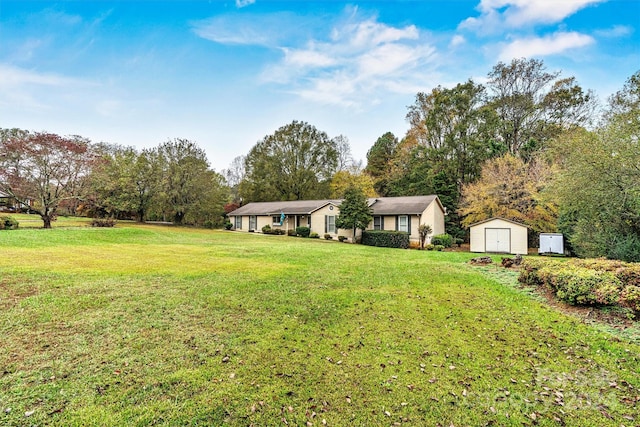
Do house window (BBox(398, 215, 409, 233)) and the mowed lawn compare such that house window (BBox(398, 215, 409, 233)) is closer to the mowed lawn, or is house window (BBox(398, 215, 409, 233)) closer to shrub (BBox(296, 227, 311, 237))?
shrub (BBox(296, 227, 311, 237))

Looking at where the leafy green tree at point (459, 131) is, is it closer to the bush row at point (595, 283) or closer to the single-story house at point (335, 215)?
the single-story house at point (335, 215)

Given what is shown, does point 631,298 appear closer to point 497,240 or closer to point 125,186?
point 497,240

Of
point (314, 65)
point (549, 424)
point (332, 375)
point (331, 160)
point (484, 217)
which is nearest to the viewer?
point (549, 424)

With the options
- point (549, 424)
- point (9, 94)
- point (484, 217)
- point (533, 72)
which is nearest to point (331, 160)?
point (484, 217)

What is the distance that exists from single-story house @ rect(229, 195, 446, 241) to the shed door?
423cm

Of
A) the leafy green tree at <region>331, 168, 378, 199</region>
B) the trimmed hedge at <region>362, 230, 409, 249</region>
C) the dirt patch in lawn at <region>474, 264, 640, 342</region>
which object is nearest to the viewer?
the dirt patch in lawn at <region>474, 264, 640, 342</region>

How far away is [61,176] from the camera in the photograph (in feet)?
71.6

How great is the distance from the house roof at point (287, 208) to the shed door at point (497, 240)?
489 inches

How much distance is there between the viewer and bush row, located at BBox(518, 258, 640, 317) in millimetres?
6035

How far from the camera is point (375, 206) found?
27656mm

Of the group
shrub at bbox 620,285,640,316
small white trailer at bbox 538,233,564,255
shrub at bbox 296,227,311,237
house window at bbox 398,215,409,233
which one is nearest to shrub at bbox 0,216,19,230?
shrub at bbox 296,227,311,237

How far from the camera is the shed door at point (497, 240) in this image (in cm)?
2183

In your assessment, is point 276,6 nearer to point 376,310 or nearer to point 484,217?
point 376,310

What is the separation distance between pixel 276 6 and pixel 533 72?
96.4ft
